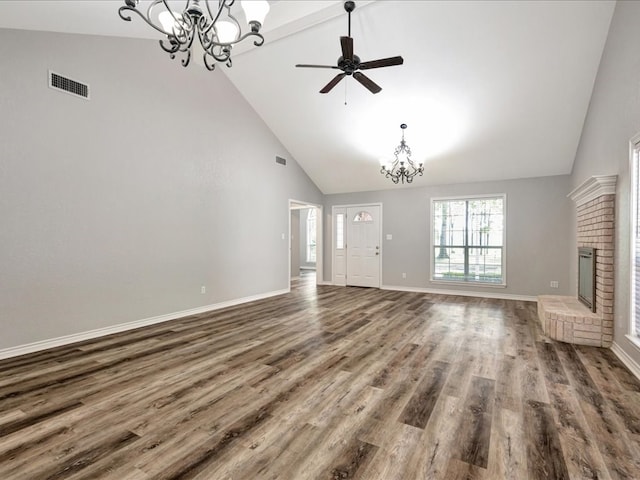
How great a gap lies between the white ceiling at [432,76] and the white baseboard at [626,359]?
3.52 m

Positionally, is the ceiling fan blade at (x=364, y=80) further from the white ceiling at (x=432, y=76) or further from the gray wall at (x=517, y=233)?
the gray wall at (x=517, y=233)

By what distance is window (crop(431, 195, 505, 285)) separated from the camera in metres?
6.60

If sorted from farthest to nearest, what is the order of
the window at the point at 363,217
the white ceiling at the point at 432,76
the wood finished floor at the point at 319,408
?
the window at the point at 363,217 → the white ceiling at the point at 432,76 → the wood finished floor at the point at 319,408

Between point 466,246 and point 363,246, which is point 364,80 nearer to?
point 466,246

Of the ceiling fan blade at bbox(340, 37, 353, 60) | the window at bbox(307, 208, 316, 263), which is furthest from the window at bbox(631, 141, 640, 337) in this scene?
the window at bbox(307, 208, 316, 263)

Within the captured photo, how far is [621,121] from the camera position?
3.19m

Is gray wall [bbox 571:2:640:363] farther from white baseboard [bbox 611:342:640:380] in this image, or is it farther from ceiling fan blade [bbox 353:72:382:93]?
ceiling fan blade [bbox 353:72:382:93]

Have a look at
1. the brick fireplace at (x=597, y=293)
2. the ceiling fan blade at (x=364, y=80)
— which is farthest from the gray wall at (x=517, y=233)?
the ceiling fan blade at (x=364, y=80)

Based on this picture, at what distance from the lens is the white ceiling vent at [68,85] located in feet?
11.4

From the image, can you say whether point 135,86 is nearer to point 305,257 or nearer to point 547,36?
point 547,36

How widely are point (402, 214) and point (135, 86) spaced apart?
19.2 feet

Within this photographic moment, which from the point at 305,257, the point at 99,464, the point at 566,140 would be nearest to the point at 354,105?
the point at 566,140

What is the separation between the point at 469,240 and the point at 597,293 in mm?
3271

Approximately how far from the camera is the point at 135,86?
4.25m
